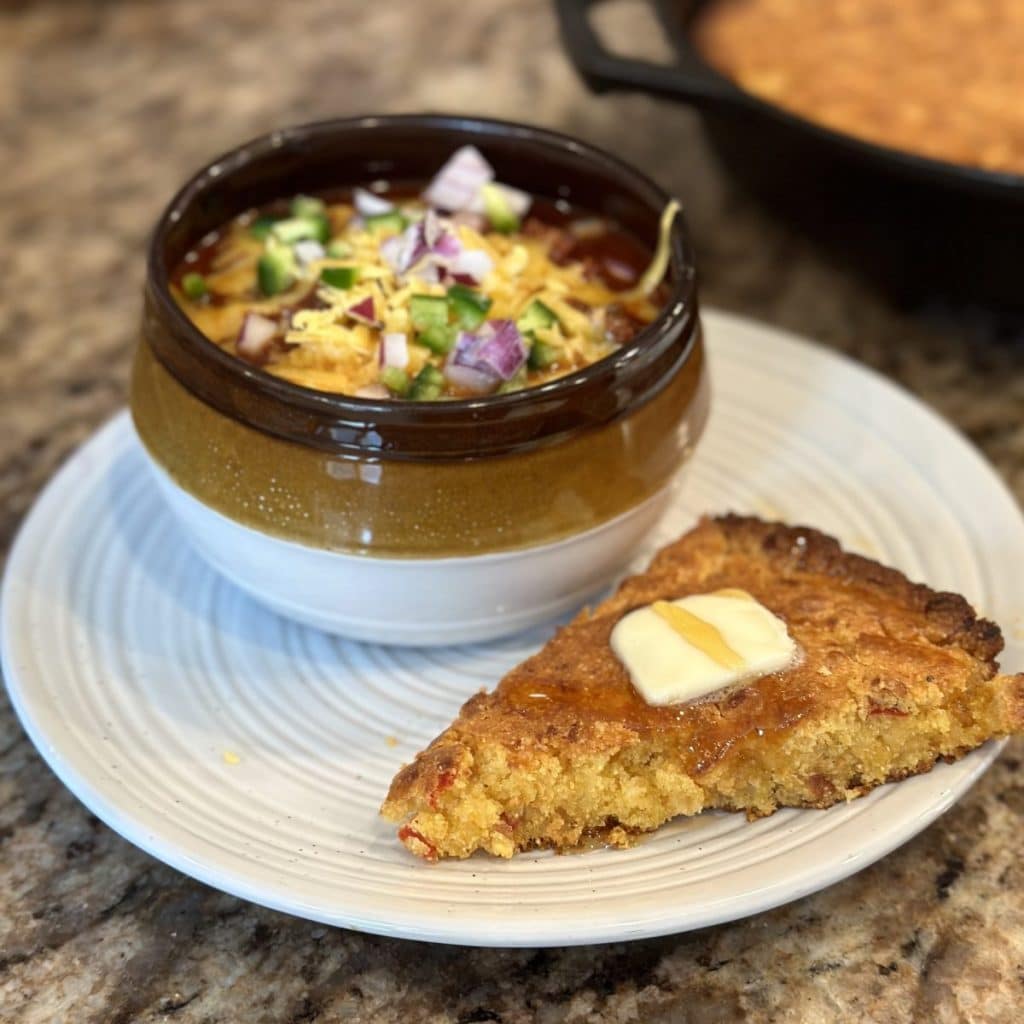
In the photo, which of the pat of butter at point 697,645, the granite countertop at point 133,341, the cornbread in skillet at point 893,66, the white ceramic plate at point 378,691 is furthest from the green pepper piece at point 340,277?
the cornbread in skillet at point 893,66

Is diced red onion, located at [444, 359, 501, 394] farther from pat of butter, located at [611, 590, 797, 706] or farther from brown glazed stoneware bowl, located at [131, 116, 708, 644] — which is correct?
pat of butter, located at [611, 590, 797, 706]

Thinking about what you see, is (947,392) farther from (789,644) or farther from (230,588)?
(230,588)

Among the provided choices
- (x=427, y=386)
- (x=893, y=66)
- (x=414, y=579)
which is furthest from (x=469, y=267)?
(x=893, y=66)

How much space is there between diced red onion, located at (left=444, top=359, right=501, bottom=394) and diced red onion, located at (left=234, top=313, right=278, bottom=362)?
26cm

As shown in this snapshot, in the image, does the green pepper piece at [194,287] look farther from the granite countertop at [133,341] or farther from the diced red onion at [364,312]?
the granite countertop at [133,341]

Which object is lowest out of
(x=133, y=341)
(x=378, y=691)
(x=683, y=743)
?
(x=133, y=341)

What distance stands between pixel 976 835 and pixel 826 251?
5.13 feet

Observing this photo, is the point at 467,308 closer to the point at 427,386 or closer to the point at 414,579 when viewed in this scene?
the point at 427,386

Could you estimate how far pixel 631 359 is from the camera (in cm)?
159

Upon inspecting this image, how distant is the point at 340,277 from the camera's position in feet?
5.82

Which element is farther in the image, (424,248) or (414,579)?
(424,248)

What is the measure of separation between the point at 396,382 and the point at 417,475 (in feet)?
0.53

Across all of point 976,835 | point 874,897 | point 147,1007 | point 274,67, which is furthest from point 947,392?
point 274,67

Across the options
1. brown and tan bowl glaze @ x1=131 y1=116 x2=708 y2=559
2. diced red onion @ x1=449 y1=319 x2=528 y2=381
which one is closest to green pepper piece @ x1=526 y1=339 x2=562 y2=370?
diced red onion @ x1=449 y1=319 x2=528 y2=381
